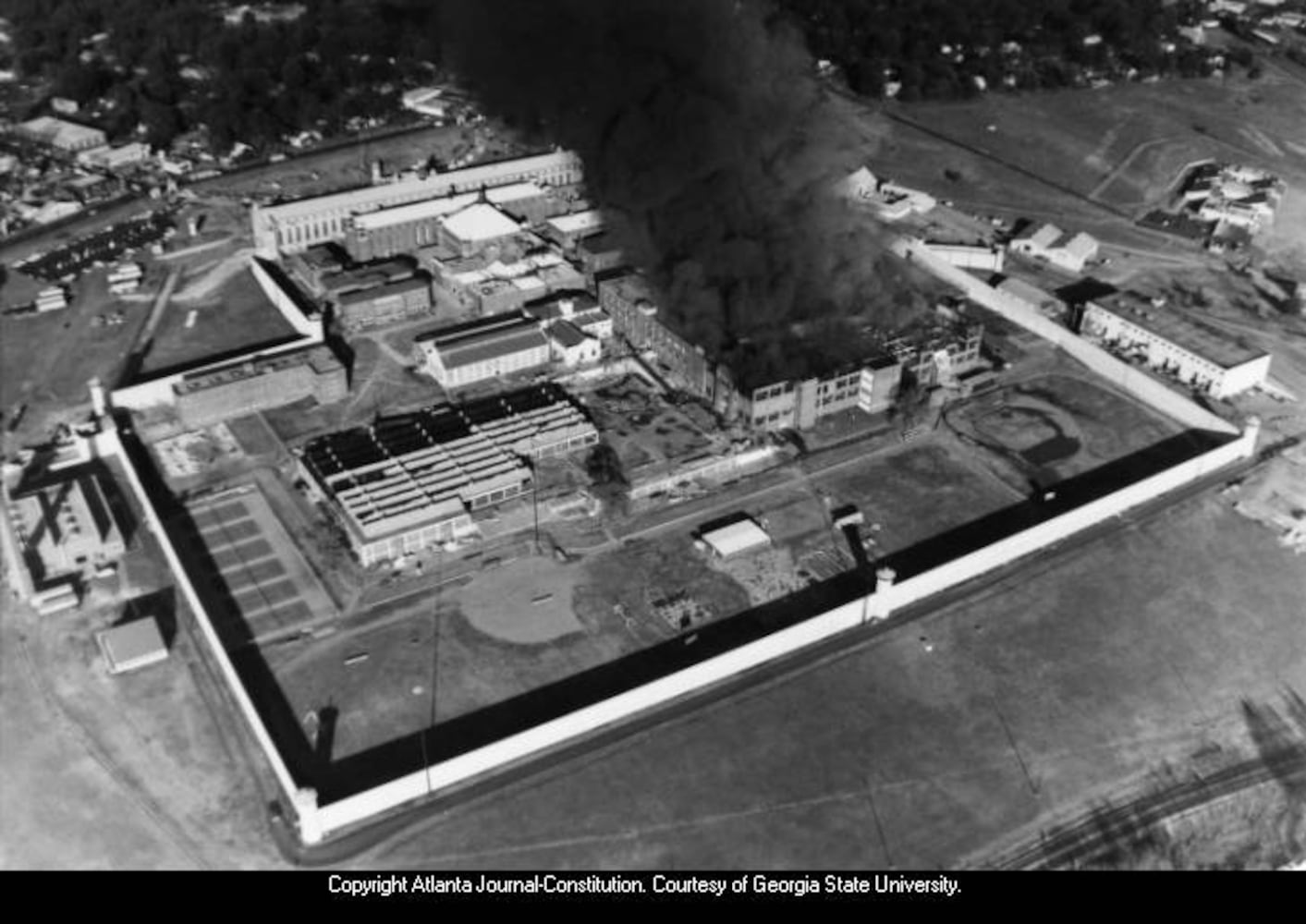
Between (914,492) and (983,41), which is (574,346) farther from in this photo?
(983,41)

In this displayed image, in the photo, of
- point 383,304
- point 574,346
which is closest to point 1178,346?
point 574,346

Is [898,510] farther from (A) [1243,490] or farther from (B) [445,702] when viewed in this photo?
(B) [445,702]

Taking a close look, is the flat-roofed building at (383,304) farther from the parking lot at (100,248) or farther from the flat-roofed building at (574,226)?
the parking lot at (100,248)

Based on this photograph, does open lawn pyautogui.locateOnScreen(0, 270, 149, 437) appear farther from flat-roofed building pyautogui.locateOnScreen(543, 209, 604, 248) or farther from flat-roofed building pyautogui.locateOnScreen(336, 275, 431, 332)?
flat-roofed building pyautogui.locateOnScreen(543, 209, 604, 248)

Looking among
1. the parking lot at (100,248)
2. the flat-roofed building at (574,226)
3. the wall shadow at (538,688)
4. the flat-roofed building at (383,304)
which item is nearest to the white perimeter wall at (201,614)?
the wall shadow at (538,688)

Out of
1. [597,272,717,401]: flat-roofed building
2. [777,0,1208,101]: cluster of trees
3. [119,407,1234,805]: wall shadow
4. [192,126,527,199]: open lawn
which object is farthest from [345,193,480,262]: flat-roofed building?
[777,0,1208,101]: cluster of trees

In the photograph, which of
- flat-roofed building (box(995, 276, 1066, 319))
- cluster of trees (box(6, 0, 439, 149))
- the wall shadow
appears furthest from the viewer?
cluster of trees (box(6, 0, 439, 149))

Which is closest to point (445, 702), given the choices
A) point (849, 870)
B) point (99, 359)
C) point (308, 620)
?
point (308, 620)
